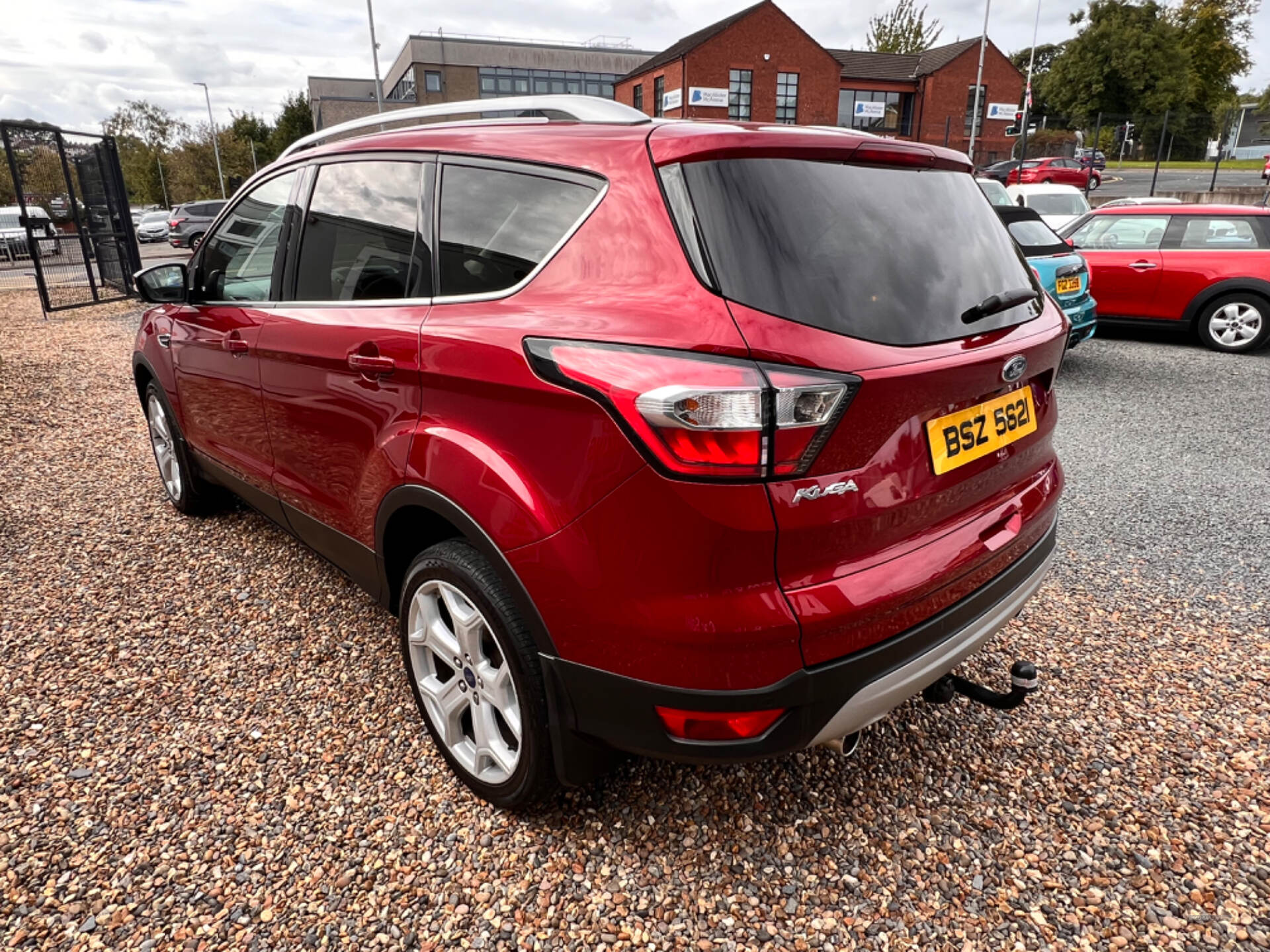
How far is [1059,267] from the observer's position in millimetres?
7094

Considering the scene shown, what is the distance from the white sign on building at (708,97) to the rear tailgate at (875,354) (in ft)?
150

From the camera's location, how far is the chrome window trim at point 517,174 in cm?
188

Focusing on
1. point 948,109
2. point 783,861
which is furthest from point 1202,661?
point 948,109

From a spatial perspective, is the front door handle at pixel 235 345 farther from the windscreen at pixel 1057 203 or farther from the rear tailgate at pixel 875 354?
the windscreen at pixel 1057 203

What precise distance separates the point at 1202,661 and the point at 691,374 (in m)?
2.64

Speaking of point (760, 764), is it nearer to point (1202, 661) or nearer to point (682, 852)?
point (682, 852)

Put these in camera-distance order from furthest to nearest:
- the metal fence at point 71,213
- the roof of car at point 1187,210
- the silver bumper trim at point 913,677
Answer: the metal fence at point 71,213
the roof of car at point 1187,210
the silver bumper trim at point 913,677

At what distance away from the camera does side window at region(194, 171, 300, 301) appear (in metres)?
3.05

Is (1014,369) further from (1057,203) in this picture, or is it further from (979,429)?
(1057,203)

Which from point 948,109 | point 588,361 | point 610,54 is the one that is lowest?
point 588,361

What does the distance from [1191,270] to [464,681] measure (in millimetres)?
9657

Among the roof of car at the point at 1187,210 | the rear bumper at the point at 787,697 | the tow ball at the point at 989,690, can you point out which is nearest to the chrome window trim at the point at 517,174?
the rear bumper at the point at 787,697

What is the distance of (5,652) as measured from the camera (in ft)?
10.4

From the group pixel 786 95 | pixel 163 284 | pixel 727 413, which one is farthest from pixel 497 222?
pixel 786 95
